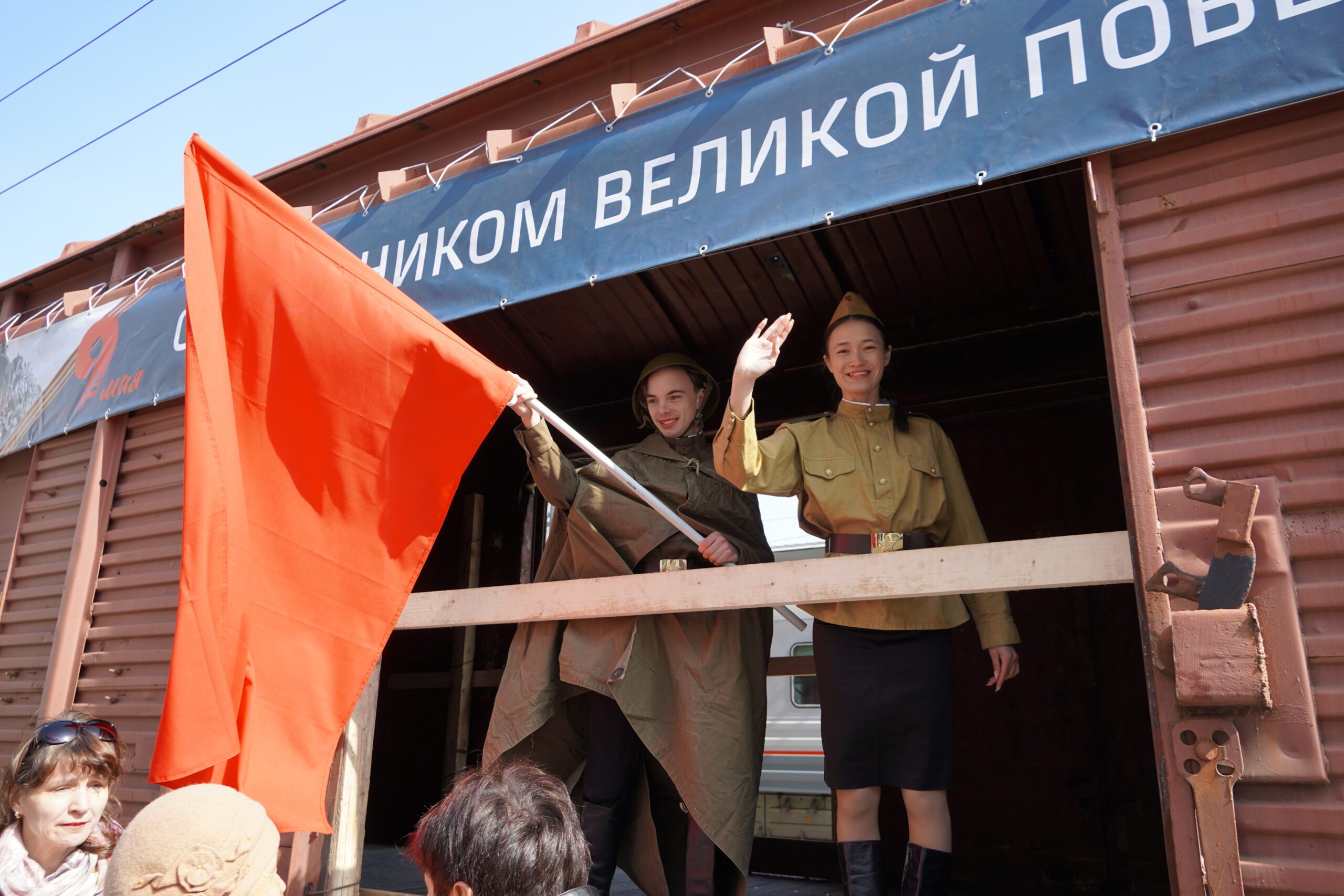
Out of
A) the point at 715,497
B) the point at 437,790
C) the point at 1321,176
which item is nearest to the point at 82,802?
the point at 715,497

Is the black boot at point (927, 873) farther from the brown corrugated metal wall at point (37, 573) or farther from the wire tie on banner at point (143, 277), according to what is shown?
the wire tie on banner at point (143, 277)

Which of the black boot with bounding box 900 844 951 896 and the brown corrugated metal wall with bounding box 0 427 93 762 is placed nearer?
the black boot with bounding box 900 844 951 896

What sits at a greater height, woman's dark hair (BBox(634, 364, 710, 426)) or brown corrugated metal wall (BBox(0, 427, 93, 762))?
woman's dark hair (BBox(634, 364, 710, 426))

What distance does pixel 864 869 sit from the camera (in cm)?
275

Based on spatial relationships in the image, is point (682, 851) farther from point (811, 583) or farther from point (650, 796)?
point (811, 583)

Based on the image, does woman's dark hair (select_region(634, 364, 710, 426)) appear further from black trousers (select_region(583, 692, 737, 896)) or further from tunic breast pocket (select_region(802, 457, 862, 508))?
black trousers (select_region(583, 692, 737, 896))

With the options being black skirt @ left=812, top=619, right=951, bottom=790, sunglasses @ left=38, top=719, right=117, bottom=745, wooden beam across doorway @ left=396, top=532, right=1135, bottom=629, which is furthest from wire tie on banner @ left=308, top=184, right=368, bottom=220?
black skirt @ left=812, top=619, right=951, bottom=790

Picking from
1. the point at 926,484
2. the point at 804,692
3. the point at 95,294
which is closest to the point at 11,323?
the point at 95,294

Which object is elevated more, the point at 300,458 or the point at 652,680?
the point at 300,458

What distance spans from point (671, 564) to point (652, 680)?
1.28 feet

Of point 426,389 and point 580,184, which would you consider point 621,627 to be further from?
point 580,184

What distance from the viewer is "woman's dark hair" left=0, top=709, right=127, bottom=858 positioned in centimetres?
259

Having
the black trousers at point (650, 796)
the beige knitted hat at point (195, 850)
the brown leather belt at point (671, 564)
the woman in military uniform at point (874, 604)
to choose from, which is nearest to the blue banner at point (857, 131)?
the woman in military uniform at point (874, 604)

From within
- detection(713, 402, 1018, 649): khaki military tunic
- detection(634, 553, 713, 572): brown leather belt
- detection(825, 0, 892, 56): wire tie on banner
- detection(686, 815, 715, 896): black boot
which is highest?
detection(825, 0, 892, 56): wire tie on banner
